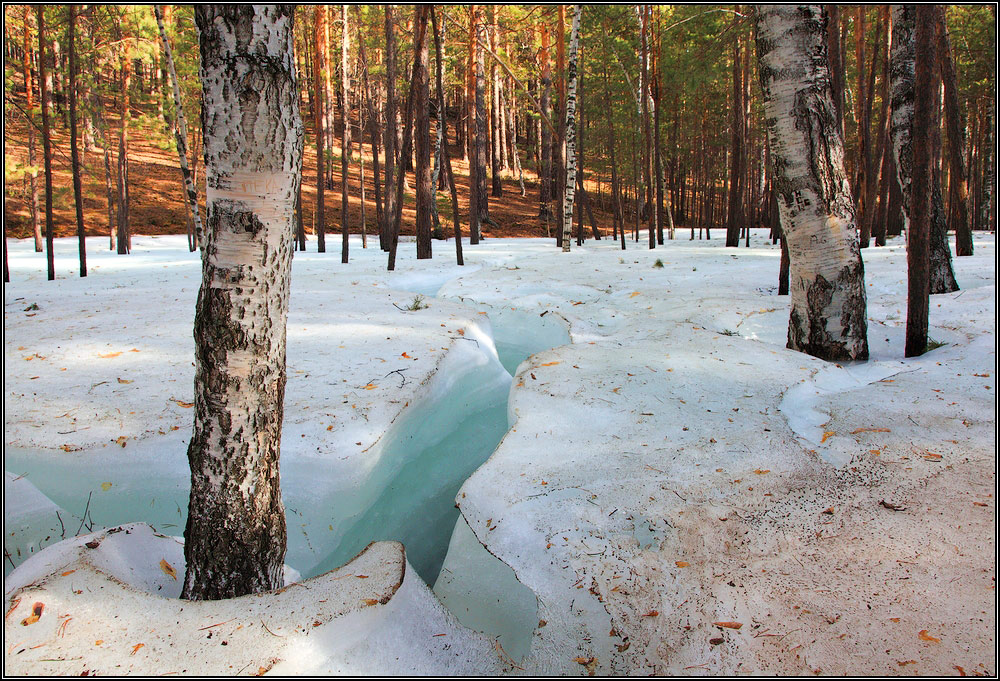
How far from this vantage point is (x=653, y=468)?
10.4ft

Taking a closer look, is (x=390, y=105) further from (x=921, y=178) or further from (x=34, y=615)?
(x=34, y=615)

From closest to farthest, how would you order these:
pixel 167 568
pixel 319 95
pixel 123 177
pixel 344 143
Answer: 1. pixel 167 568
2. pixel 319 95
3. pixel 123 177
4. pixel 344 143

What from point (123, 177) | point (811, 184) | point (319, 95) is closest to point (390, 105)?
point (319, 95)

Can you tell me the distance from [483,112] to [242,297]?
70.5ft

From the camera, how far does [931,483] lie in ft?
9.41

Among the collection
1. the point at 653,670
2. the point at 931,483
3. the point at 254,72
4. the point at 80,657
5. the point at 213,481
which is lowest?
the point at 653,670

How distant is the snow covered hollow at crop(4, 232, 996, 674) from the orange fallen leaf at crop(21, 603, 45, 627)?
0.15 feet

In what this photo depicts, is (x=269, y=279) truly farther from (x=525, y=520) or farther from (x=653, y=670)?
(x=653, y=670)

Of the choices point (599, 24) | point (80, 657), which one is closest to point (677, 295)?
point (80, 657)

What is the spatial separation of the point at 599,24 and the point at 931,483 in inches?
708

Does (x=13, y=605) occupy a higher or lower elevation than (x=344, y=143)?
lower

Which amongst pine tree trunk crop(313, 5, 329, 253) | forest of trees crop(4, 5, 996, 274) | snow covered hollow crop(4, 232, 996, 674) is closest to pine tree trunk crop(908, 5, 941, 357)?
snow covered hollow crop(4, 232, 996, 674)

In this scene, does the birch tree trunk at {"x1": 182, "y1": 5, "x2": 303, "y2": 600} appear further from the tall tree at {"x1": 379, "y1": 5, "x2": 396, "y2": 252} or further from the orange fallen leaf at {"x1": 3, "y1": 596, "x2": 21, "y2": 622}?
the tall tree at {"x1": 379, "y1": 5, "x2": 396, "y2": 252}

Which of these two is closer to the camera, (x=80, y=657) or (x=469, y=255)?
(x=80, y=657)
